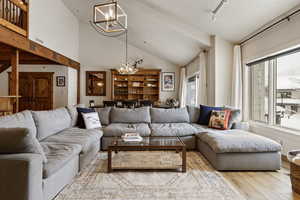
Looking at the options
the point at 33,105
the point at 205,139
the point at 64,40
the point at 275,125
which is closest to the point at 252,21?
the point at 275,125

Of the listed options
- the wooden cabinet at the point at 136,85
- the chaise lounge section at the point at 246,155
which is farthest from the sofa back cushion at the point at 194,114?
the wooden cabinet at the point at 136,85

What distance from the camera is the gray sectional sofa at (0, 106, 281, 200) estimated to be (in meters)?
1.62

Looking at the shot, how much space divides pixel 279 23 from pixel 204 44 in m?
2.05

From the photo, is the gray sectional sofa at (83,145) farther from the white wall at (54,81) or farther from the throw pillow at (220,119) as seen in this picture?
the white wall at (54,81)

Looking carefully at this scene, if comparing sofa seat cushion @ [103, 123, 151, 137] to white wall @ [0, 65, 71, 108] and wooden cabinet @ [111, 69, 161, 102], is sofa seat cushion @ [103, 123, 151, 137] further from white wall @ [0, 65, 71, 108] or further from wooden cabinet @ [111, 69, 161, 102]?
wooden cabinet @ [111, 69, 161, 102]

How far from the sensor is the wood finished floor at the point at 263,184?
2.19 meters

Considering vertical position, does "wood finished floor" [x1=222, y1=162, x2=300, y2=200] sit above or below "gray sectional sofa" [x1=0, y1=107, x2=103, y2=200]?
below

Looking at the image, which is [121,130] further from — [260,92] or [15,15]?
[15,15]

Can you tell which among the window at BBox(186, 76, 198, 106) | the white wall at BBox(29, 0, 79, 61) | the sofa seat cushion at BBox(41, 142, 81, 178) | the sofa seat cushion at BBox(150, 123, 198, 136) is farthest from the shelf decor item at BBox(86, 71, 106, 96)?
the sofa seat cushion at BBox(41, 142, 81, 178)

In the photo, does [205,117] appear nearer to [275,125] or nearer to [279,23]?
[275,125]

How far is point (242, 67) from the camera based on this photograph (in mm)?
4941

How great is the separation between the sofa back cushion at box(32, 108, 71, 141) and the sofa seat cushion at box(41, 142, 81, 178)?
1.10 feet

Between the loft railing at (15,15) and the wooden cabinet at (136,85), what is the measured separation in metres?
4.04

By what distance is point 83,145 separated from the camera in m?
2.83
